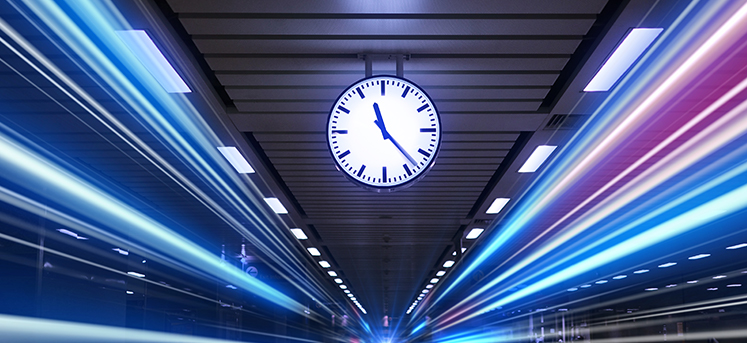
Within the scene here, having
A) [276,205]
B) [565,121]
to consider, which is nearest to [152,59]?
[565,121]

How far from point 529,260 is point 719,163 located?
383 centimetres

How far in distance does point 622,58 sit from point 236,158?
170 inches

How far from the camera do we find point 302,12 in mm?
4039

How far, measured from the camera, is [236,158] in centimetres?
713

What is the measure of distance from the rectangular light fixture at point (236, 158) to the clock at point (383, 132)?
3.09 metres

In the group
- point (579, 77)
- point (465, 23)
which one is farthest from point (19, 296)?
point (579, 77)

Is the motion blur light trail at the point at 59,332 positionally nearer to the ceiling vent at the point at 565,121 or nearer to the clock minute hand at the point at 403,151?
the clock minute hand at the point at 403,151

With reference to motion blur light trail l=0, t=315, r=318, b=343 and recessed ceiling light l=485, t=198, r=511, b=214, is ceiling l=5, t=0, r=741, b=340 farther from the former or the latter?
recessed ceiling light l=485, t=198, r=511, b=214

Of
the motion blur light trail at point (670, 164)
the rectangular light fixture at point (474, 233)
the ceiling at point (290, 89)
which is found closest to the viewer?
the motion blur light trail at point (670, 164)

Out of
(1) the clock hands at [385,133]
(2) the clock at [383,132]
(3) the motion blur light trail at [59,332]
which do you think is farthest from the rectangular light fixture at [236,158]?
(3) the motion blur light trail at [59,332]

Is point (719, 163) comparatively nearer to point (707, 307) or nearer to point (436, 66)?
point (707, 307)

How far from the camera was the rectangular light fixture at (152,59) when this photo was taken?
4191 mm

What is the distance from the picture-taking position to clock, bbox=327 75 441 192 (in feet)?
12.7

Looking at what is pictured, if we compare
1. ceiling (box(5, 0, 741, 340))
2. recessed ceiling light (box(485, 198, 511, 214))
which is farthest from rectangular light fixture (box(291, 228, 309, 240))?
ceiling (box(5, 0, 741, 340))
